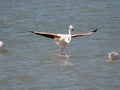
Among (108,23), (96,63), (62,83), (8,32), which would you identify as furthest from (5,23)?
(62,83)

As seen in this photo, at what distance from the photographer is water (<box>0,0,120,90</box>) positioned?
15852mm

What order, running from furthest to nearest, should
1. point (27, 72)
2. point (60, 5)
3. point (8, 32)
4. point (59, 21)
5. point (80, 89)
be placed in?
point (60, 5)
point (59, 21)
point (8, 32)
point (27, 72)
point (80, 89)

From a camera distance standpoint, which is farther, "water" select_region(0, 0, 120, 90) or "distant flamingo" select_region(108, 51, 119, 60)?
"distant flamingo" select_region(108, 51, 119, 60)

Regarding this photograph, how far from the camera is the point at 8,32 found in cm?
2127

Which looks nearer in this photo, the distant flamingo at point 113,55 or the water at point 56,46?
the water at point 56,46

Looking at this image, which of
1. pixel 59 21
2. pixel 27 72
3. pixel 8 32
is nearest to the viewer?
pixel 27 72

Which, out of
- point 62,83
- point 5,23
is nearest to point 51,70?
point 62,83

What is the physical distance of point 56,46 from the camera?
19719 mm

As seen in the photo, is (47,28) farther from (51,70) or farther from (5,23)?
(51,70)

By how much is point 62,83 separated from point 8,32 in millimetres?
6044

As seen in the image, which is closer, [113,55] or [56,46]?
[113,55]

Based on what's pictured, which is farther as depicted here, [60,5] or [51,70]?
[60,5]

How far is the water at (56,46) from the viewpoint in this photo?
15852mm

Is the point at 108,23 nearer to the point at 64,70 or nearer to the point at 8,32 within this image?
the point at 8,32
